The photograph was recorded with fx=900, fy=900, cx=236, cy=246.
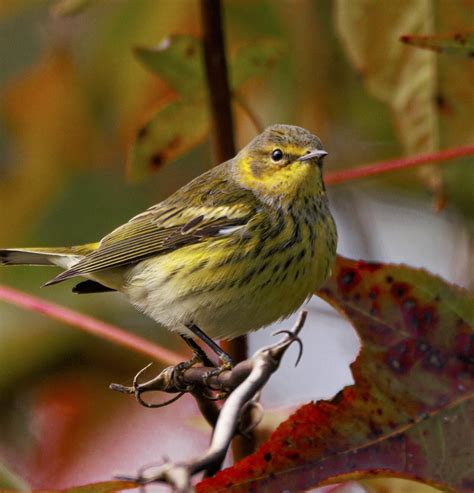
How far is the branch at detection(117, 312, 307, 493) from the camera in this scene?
935mm

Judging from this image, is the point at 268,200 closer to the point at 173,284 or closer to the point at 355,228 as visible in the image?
the point at 173,284

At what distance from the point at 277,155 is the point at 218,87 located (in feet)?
2.28

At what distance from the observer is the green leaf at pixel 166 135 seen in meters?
2.32

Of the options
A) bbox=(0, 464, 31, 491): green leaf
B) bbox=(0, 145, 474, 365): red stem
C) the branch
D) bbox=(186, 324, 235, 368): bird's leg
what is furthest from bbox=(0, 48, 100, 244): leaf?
the branch

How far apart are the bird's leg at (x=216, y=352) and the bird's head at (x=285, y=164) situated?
1.56 feet

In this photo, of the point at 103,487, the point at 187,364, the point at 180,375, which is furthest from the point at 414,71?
the point at 103,487

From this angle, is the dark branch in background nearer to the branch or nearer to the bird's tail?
the branch

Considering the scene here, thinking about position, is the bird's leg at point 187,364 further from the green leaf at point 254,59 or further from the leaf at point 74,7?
the leaf at point 74,7

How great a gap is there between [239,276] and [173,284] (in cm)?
26

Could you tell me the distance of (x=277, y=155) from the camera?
2.84 metres

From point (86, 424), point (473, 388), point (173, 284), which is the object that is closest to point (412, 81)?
point (173, 284)

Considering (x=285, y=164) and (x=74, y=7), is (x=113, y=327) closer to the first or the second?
(x=74, y=7)

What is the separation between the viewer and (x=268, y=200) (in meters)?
2.79

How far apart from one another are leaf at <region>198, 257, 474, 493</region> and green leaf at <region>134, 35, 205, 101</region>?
0.86 metres
